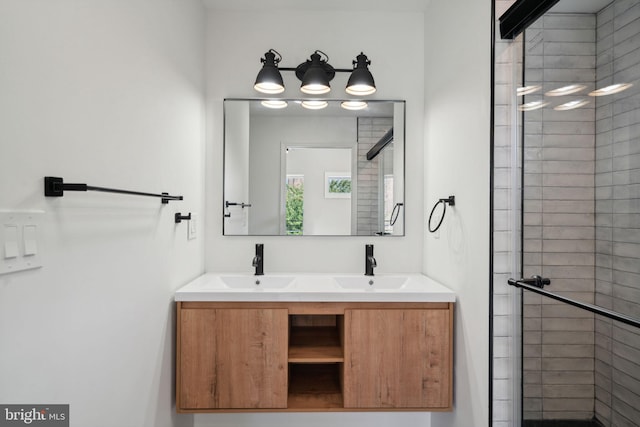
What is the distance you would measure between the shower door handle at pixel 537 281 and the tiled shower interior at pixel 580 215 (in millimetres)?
19

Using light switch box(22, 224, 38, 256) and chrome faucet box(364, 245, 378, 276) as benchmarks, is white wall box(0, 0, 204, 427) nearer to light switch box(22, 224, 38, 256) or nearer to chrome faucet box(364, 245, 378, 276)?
light switch box(22, 224, 38, 256)

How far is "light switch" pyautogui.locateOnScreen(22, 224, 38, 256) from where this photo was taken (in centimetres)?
81

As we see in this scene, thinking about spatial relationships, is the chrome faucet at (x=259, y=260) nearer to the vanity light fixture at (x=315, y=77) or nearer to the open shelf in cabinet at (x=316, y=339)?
the open shelf in cabinet at (x=316, y=339)

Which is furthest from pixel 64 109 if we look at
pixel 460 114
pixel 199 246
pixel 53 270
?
pixel 460 114

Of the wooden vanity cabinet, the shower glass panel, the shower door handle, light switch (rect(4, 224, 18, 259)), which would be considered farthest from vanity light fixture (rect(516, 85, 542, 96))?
light switch (rect(4, 224, 18, 259))

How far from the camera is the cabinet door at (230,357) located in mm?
1657

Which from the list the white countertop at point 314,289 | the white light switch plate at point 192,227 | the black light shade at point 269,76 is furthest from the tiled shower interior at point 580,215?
the white light switch plate at point 192,227

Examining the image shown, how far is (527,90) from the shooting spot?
1262 mm

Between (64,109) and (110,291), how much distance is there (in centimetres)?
57

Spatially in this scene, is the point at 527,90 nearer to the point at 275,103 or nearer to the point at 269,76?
the point at 269,76

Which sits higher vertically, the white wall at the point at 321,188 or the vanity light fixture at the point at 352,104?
the vanity light fixture at the point at 352,104

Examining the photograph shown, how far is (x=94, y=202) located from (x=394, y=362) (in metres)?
1.41

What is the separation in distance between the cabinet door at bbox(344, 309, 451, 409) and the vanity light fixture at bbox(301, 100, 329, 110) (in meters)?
1.26

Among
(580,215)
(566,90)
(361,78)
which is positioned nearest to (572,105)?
(566,90)
